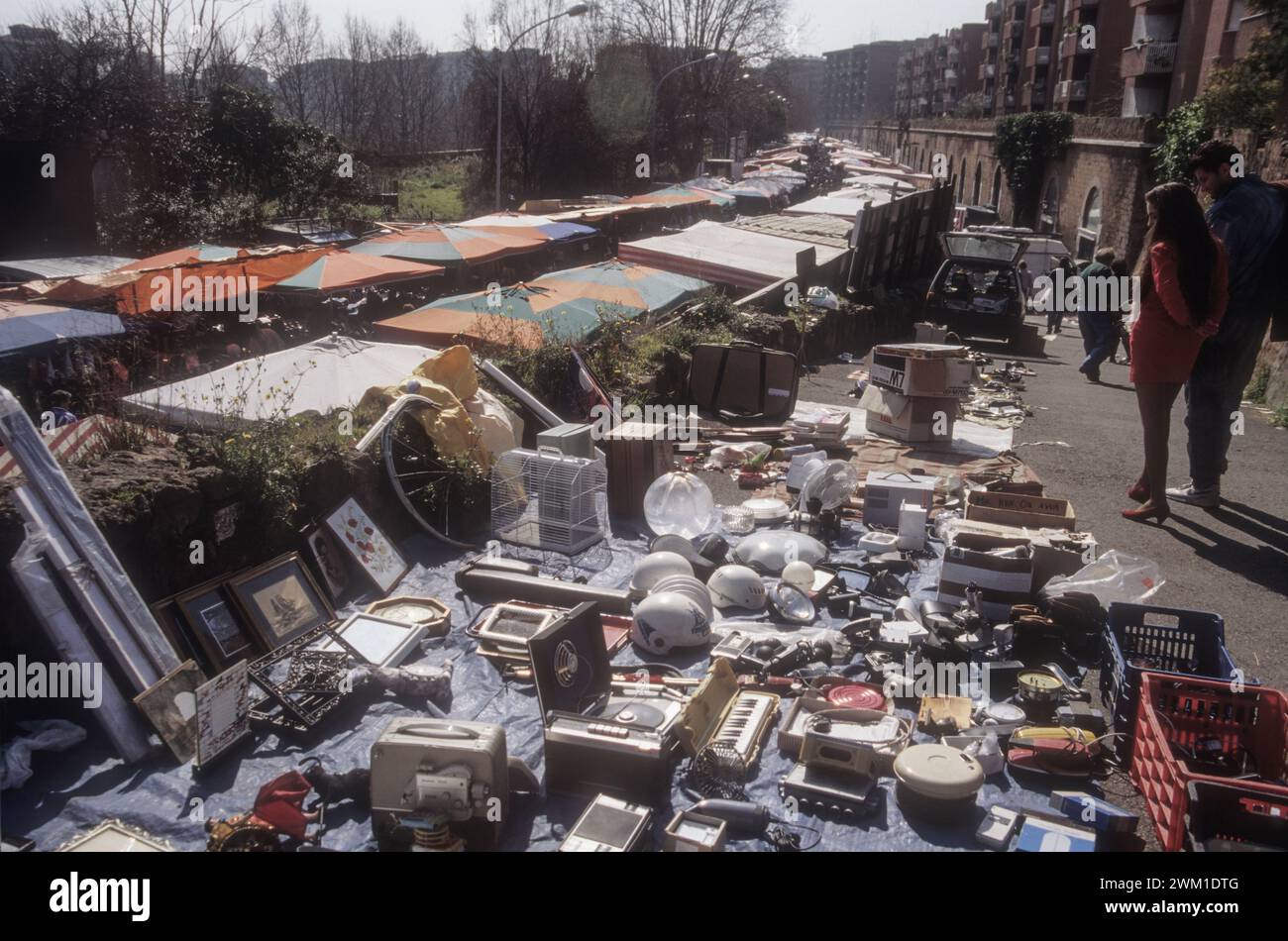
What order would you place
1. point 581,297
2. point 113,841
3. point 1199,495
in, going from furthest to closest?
point 581,297 → point 1199,495 → point 113,841

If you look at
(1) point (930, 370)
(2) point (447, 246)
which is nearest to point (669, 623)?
(1) point (930, 370)

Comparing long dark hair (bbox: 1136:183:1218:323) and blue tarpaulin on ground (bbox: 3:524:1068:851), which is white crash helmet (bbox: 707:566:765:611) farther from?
long dark hair (bbox: 1136:183:1218:323)

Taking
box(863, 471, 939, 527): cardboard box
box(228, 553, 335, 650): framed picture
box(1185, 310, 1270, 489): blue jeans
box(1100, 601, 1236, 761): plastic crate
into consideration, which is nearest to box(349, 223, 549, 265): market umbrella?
box(863, 471, 939, 527): cardboard box

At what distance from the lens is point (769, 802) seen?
13.8 feet

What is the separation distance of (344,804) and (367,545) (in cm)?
267

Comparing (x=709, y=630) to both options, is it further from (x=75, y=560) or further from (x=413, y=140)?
(x=413, y=140)

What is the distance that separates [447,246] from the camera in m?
18.0

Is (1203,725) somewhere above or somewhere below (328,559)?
above

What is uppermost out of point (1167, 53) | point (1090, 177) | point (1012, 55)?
point (1012, 55)

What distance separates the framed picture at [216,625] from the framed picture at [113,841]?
1495 mm

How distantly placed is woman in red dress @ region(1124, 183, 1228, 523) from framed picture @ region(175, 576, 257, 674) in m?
6.50

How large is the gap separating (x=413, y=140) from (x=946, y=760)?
53547 millimetres

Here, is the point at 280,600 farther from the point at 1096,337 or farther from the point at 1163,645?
the point at 1096,337

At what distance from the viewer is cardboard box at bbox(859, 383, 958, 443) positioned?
9875 mm
